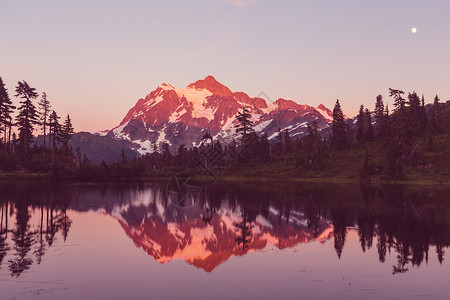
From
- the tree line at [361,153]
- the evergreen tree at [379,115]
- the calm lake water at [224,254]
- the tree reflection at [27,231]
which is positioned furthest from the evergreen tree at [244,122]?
the calm lake water at [224,254]

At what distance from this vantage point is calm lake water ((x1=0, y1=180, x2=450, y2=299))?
14.8m

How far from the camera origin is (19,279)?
15516mm

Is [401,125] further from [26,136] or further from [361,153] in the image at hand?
[26,136]

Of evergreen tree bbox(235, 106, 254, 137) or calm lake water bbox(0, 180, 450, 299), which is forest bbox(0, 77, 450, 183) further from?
calm lake water bbox(0, 180, 450, 299)

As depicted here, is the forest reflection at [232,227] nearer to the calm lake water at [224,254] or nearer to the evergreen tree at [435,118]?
the calm lake water at [224,254]

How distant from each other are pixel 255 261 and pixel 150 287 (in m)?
6.24

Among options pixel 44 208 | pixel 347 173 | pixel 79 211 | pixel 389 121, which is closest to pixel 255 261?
pixel 79 211

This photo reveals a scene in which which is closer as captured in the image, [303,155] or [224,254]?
[224,254]

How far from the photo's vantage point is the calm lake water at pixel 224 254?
1479 cm

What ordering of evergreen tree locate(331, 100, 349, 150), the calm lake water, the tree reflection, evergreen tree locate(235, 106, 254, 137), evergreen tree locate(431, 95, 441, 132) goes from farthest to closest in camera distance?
evergreen tree locate(235, 106, 254, 137)
evergreen tree locate(431, 95, 441, 132)
evergreen tree locate(331, 100, 349, 150)
the tree reflection
the calm lake water

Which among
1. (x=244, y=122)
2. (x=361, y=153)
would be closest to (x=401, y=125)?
(x=361, y=153)

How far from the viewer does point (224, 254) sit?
68.2ft

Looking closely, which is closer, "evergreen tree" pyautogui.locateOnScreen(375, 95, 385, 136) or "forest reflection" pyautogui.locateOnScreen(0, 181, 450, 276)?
"forest reflection" pyautogui.locateOnScreen(0, 181, 450, 276)

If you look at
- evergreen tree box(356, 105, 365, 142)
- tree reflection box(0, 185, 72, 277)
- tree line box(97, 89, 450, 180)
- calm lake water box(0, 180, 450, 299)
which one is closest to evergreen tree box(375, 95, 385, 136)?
tree line box(97, 89, 450, 180)
